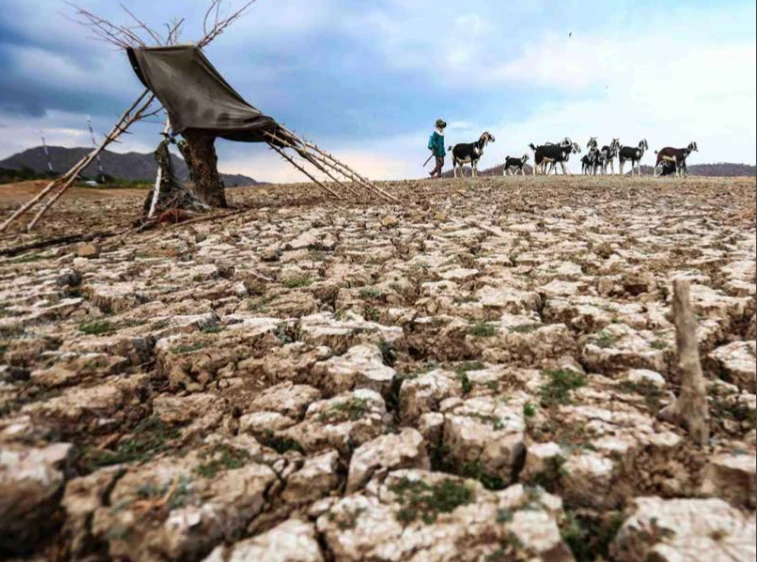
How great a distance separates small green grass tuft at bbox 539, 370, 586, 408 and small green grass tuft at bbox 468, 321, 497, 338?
0.48m

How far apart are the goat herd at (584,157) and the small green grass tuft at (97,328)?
14475mm

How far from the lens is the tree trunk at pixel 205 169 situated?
752 centimetres

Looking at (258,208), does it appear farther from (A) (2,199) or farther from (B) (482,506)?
(A) (2,199)

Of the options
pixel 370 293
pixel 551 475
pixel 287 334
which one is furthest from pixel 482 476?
pixel 370 293

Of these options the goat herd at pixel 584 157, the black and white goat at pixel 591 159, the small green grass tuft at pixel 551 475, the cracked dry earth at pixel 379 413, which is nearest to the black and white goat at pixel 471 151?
the goat herd at pixel 584 157

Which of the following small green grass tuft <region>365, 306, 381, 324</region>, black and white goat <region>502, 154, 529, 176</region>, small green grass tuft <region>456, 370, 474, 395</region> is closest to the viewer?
small green grass tuft <region>456, 370, 474, 395</region>

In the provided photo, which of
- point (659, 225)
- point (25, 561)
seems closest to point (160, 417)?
point (25, 561)

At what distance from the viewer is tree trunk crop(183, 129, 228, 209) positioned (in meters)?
7.52

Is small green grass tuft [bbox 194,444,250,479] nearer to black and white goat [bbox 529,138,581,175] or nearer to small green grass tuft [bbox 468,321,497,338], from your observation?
small green grass tuft [bbox 468,321,497,338]

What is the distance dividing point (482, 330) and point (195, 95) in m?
6.46

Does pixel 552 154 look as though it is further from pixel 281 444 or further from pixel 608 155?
pixel 281 444

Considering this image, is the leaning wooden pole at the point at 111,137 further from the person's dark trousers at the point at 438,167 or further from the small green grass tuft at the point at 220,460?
the person's dark trousers at the point at 438,167

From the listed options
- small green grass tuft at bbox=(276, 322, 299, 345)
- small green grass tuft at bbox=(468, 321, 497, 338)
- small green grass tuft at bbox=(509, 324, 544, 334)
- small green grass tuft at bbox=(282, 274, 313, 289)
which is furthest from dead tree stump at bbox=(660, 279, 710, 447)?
small green grass tuft at bbox=(282, 274, 313, 289)

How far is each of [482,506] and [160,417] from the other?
134 centimetres
